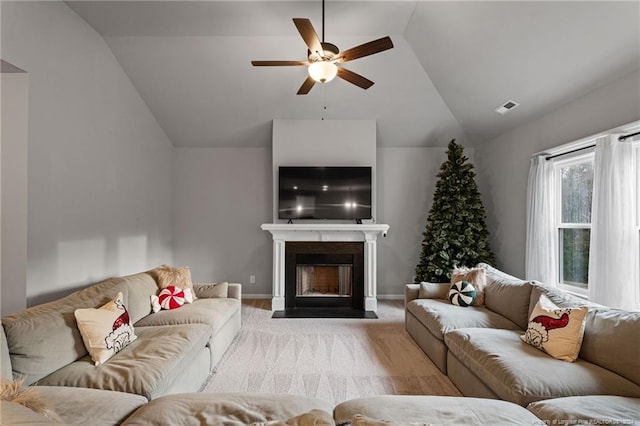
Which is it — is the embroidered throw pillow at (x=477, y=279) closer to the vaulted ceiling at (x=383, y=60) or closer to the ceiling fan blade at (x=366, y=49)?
the vaulted ceiling at (x=383, y=60)

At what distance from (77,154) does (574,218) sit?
539 cm

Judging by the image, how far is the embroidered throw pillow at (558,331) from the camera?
2.27 meters

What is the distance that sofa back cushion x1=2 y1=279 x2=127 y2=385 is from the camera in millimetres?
2004

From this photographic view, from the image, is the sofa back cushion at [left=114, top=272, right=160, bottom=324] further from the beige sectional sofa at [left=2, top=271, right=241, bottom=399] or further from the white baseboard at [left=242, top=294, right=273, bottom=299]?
the white baseboard at [left=242, top=294, right=273, bottom=299]

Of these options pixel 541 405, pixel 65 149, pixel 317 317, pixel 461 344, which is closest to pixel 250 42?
pixel 65 149

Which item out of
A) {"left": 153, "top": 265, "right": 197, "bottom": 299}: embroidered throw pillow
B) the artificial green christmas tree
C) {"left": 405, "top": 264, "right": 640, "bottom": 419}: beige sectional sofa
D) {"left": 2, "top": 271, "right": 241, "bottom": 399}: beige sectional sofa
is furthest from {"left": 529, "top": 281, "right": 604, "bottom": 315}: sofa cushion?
{"left": 153, "top": 265, "right": 197, "bottom": 299}: embroidered throw pillow

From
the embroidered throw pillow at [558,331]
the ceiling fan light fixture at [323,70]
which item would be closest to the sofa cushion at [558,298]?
the embroidered throw pillow at [558,331]

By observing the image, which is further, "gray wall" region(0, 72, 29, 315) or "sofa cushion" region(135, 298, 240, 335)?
"sofa cushion" region(135, 298, 240, 335)

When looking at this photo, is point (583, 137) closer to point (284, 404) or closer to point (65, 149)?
point (284, 404)

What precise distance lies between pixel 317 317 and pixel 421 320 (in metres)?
1.64

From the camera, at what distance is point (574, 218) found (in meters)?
3.79

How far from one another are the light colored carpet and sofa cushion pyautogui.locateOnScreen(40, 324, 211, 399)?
0.54 metres

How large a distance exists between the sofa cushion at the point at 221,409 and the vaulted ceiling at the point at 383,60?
3.51 meters

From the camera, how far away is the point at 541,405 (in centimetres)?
176
